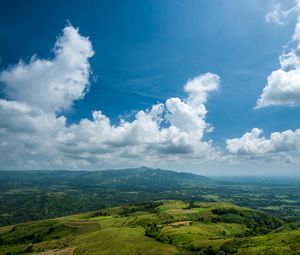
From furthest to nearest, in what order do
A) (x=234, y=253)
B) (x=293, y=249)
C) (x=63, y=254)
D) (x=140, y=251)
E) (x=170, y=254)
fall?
(x=63, y=254) < (x=140, y=251) < (x=170, y=254) < (x=234, y=253) < (x=293, y=249)

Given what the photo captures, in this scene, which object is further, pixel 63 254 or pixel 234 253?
pixel 63 254

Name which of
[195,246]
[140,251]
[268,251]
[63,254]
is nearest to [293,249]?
[268,251]

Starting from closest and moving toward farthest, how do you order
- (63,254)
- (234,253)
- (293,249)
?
(293,249) → (234,253) → (63,254)

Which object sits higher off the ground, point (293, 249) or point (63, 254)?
point (293, 249)

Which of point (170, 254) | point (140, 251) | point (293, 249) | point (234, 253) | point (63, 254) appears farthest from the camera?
point (63, 254)

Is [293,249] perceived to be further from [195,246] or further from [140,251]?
[140,251]

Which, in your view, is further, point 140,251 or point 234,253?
point 140,251

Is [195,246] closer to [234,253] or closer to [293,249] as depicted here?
[234,253]

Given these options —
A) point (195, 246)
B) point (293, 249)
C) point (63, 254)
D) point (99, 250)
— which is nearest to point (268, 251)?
point (293, 249)

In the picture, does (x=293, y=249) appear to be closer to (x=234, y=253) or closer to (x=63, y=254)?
(x=234, y=253)
